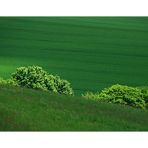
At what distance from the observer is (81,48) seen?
397 inches

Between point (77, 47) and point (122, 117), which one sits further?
point (77, 47)

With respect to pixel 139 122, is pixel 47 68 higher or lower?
higher

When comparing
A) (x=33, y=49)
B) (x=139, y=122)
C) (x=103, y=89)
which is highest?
(x=33, y=49)

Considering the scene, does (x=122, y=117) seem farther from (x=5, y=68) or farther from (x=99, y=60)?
(x=5, y=68)

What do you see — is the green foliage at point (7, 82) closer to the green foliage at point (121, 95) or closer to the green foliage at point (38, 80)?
the green foliage at point (38, 80)

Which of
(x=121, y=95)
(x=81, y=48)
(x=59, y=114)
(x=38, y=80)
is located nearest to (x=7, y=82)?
(x=38, y=80)

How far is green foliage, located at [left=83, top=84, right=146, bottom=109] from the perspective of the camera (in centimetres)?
972

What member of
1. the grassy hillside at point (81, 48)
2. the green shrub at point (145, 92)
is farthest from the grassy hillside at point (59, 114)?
the grassy hillside at point (81, 48)

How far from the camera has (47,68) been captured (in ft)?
32.2

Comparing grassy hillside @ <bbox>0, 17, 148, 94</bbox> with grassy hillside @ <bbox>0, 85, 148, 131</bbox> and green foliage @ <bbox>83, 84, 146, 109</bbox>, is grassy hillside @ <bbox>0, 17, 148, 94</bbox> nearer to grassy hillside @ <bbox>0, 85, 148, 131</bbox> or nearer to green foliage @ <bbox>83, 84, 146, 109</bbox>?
green foliage @ <bbox>83, 84, 146, 109</bbox>

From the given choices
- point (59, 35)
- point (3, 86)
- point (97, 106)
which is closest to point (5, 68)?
point (3, 86)

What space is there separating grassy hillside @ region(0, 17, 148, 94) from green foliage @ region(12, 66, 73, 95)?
104 mm

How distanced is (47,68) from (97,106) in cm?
117

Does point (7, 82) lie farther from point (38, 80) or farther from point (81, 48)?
point (81, 48)
